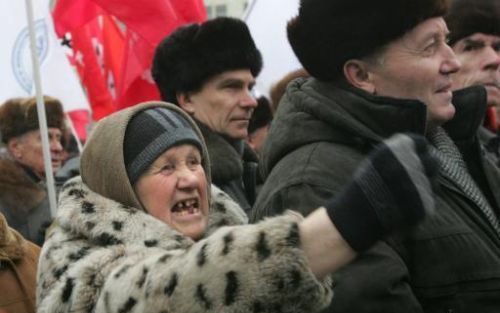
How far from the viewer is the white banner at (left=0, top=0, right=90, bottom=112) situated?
23.5ft

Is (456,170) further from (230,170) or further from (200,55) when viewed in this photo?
(200,55)

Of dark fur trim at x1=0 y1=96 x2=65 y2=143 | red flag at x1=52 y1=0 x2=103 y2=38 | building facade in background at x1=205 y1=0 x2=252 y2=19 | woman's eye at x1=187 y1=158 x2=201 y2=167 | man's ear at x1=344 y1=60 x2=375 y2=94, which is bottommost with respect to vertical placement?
building facade in background at x1=205 y1=0 x2=252 y2=19

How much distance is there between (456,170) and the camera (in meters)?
3.24

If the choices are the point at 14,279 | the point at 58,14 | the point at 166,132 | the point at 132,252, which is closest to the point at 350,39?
the point at 166,132

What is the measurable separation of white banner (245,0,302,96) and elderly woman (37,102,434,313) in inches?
168

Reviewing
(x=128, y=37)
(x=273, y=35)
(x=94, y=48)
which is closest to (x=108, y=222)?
(x=128, y=37)

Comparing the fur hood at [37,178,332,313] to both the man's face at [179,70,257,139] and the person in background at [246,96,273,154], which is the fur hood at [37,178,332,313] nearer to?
the man's face at [179,70,257,139]

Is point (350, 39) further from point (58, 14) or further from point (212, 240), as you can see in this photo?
point (58, 14)

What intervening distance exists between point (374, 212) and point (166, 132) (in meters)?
1.15

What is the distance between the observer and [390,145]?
212 centimetres

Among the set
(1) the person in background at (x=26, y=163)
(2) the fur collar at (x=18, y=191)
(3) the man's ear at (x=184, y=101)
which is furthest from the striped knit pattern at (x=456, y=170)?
(2) the fur collar at (x=18, y=191)

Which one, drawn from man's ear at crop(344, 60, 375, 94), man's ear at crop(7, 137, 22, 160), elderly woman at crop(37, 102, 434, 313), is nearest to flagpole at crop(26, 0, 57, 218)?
man's ear at crop(7, 137, 22, 160)

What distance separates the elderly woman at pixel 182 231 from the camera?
2.12 meters

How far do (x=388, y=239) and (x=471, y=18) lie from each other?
7.40ft
